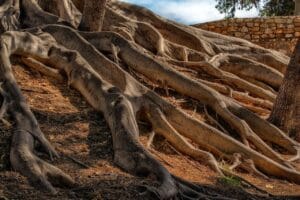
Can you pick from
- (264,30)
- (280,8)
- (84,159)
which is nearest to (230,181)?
(84,159)

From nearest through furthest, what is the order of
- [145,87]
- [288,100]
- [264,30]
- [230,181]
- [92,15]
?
[230,181]
[145,87]
[288,100]
[92,15]
[264,30]

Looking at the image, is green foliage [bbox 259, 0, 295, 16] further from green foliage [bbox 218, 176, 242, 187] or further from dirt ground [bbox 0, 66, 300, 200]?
green foliage [bbox 218, 176, 242, 187]

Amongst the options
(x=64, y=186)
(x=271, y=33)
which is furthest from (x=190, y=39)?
(x=64, y=186)

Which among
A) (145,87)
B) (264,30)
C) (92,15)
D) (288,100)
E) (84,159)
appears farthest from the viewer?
(264,30)

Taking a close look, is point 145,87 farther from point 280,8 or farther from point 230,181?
point 280,8

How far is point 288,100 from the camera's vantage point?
855 cm

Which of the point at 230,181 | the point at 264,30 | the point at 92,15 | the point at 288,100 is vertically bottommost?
the point at 230,181

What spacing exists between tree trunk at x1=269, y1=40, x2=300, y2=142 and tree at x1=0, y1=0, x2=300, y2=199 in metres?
0.52

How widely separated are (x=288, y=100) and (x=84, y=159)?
152 inches

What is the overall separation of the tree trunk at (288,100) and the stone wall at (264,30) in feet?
21.4

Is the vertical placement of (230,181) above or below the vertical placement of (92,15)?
below

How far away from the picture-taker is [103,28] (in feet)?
33.7

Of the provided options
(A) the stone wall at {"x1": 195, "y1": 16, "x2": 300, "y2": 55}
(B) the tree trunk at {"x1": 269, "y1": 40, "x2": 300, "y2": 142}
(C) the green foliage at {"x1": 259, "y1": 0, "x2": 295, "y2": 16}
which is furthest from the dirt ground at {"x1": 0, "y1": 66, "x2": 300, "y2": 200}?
(C) the green foliage at {"x1": 259, "y1": 0, "x2": 295, "y2": 16}

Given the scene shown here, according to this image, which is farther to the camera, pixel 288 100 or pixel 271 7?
pixel 271 7
